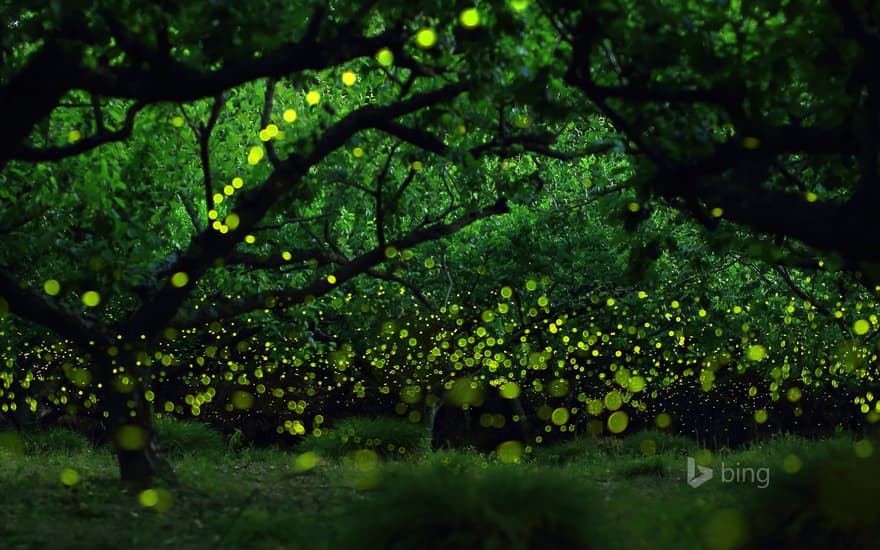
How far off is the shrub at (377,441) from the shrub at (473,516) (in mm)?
8857

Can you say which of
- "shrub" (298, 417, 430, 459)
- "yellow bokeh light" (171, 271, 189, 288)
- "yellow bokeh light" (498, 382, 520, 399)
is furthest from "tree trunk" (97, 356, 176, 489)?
"yellow bokeh light" (498, 382, 520, 399)

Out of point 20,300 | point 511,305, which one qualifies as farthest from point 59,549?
point 511,305

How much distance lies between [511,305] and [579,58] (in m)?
10.7

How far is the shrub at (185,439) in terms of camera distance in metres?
18.0

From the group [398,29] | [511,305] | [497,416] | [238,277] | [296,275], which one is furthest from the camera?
[497,416]

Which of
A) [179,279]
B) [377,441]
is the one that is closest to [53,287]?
[179,279]

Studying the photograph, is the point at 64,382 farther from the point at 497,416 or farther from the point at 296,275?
the point at 497,416

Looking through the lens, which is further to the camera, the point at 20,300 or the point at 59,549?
the point at 20,300

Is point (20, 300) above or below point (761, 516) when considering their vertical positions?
above

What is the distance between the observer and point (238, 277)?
1405 cm

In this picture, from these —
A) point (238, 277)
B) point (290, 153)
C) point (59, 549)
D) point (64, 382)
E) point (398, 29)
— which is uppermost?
point (398, 29)

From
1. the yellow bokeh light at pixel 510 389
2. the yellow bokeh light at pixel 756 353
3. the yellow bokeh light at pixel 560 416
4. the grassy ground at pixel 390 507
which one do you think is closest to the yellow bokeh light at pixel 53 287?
the grassy ground at pixel 390 507

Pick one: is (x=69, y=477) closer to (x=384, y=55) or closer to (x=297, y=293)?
(x=297, y=293)

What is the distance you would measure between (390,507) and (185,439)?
11.2 m
